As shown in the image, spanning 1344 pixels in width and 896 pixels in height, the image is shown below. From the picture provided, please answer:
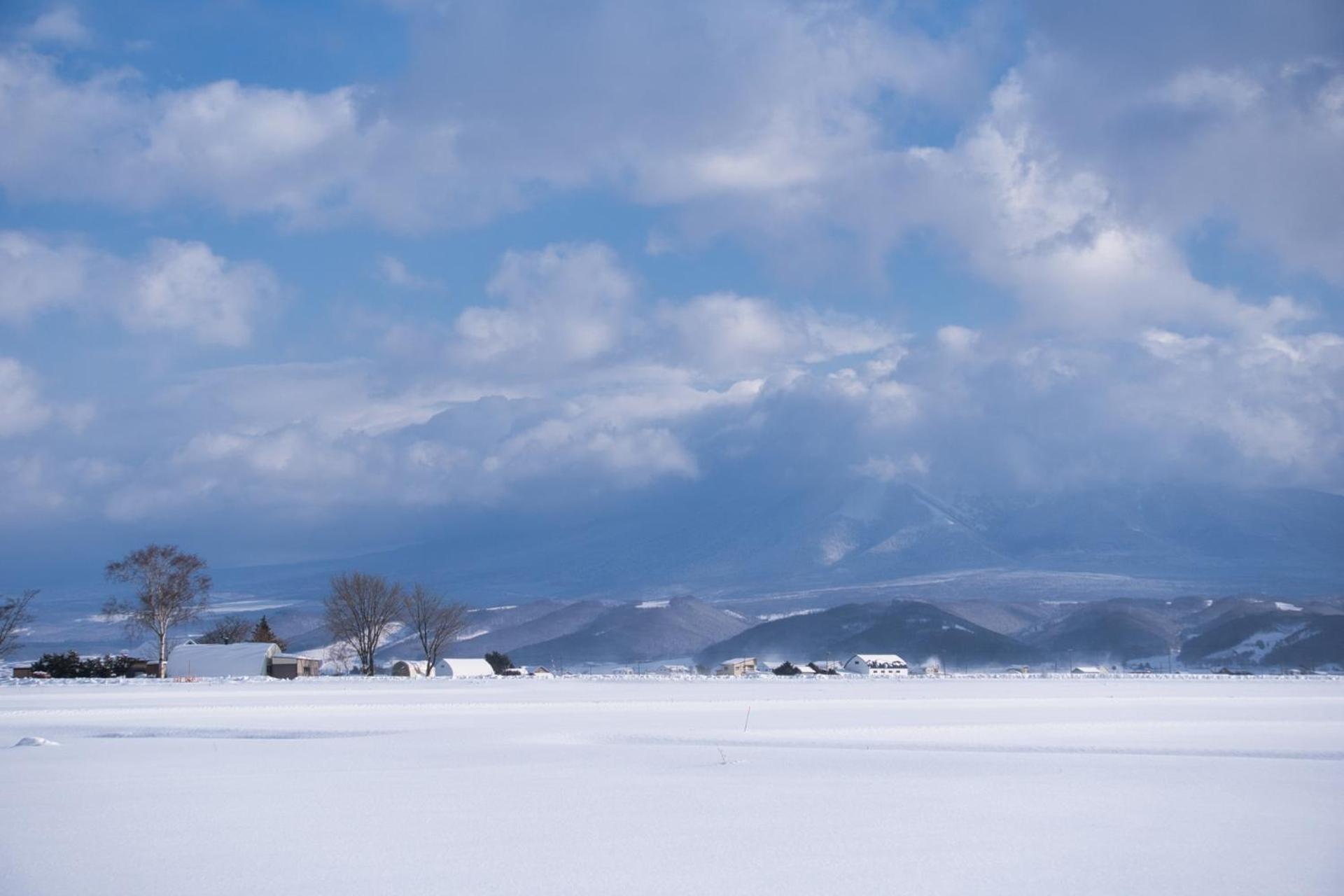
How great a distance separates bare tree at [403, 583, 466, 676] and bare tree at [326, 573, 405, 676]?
1760 mm

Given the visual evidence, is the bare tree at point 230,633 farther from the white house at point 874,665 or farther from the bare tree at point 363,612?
the white house at point 874,665

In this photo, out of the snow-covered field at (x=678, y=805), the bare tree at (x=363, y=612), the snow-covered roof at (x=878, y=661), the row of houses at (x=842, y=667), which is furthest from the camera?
the snow-covered roof at (x=878, y=661)

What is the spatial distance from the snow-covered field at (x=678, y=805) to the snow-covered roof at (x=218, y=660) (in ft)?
142

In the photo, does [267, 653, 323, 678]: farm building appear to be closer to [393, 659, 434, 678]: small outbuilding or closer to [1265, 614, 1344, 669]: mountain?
[393, 659, 434, 678]: small outbuilding

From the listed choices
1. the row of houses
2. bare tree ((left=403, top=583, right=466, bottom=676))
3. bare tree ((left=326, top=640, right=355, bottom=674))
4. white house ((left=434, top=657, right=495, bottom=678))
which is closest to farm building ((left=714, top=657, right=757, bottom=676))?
the row of houses

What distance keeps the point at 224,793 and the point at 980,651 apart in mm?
160318

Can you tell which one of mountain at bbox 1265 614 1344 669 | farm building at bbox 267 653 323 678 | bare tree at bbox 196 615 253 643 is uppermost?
bare tree at bbox 196 615 253 643

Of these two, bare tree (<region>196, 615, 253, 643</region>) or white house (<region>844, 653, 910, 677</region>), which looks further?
white house (<region>844, 653, 910, 677</region>)

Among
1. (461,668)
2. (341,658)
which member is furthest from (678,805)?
(341,658)

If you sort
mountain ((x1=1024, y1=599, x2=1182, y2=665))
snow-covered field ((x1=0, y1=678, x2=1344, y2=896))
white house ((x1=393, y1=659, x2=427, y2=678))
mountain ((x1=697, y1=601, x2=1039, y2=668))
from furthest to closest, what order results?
mountain ((x1=1024, y1=599, x2=1182, y2=665))
mountain ((x1=697, y1=601, x2=1039, y2=668))
white house ((x1=393, y1=659, x2=427, y2=678))
snow-covered field ((x1=0, y1=678, x2=1344, y2=896))

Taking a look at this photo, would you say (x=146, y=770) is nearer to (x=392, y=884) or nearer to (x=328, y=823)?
(x=328, y=823)

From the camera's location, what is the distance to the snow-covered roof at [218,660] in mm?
75125

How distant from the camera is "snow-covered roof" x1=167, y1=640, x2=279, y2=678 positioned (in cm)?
7512

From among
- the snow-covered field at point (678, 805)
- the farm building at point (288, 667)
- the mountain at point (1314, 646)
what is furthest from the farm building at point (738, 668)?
the mountain at point (1314, 646)
